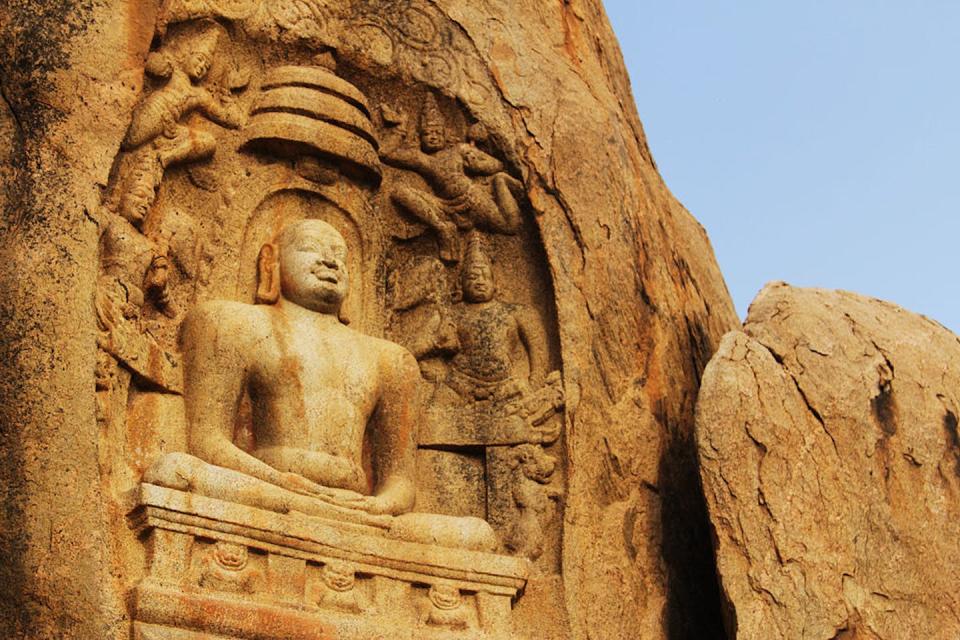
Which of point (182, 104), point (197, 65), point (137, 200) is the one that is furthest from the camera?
point (197, 65)

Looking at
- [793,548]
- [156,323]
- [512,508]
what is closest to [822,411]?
[793,548]

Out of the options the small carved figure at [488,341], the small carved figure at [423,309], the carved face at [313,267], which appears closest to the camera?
the carved face at [313,267]

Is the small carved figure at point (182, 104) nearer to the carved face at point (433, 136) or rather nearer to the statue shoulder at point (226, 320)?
the statue shoulder at point (226, 320)

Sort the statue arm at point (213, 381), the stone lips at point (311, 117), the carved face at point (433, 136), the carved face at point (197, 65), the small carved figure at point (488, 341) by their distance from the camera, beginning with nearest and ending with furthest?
the statue arm at point (213, 381), the carved face at point (197, 65), the stone lips at point (311, 117), the small carved figure at point (488, 341), the carved face at point (433, 136)

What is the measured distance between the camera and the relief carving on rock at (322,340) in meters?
8.18

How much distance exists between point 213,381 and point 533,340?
1.94 metres

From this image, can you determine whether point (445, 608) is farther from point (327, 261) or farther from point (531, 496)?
point (327, 261)

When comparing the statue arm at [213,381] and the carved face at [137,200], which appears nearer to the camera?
the statue arm at [213,381]

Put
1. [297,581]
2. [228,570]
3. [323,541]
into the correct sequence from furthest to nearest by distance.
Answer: [323,541] → [297,581] → [228,570]

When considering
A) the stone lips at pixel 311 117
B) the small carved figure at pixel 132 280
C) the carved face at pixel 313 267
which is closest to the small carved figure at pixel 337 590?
the small carved figure at pixel 132 280

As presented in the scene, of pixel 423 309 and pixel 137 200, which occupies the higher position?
pixel 137 200

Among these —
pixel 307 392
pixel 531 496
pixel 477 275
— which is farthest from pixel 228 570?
pixel 477 275

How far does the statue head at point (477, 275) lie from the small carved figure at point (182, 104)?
1.55m

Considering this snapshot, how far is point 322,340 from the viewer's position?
9.23 meters
